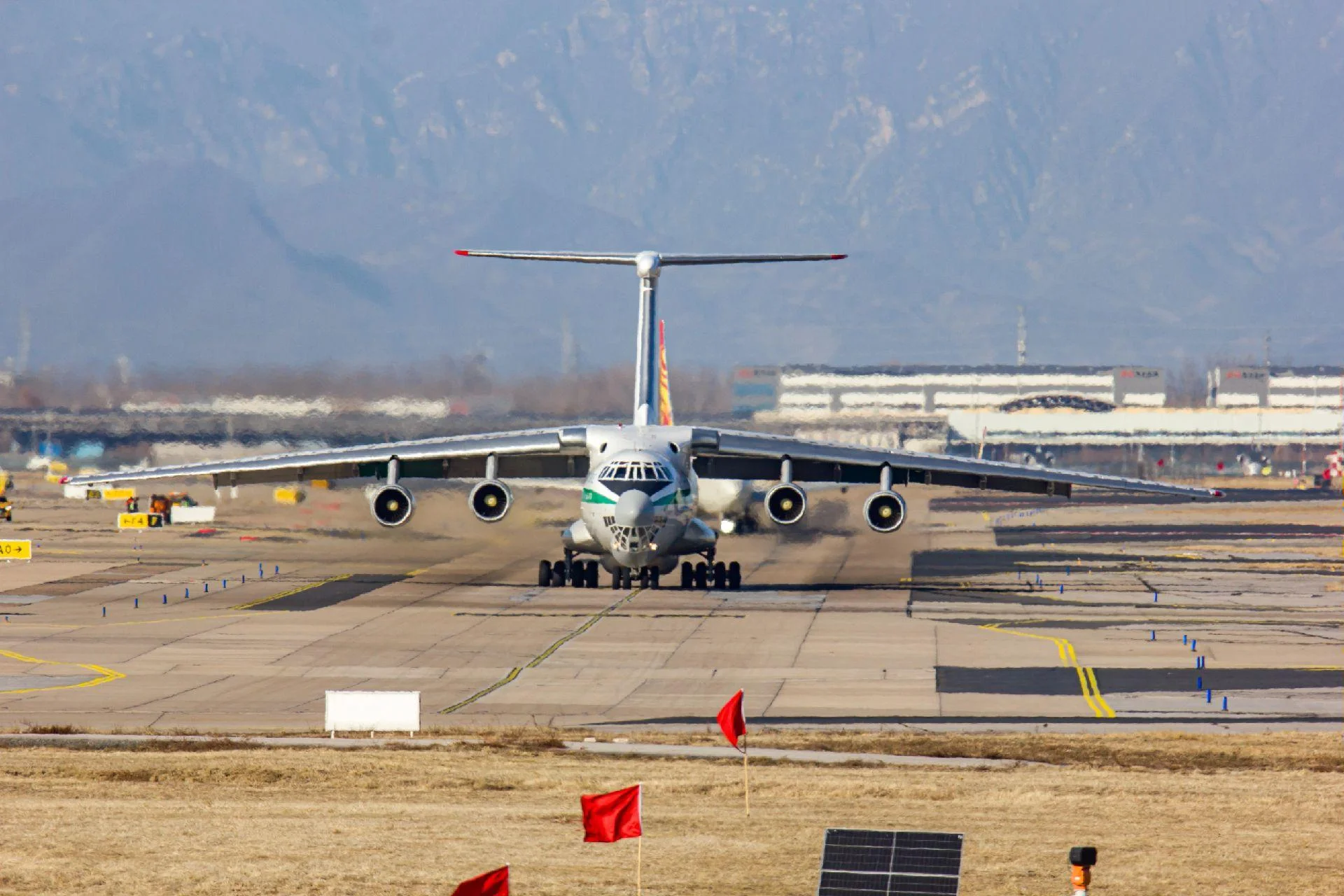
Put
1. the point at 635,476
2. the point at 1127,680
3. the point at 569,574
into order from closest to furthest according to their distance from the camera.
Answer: the point at 1127,680
the point at 635,476
the point at 569,574

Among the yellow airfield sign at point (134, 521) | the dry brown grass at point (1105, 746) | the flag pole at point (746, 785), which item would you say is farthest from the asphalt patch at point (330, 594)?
the flag pole at point (746, 785)

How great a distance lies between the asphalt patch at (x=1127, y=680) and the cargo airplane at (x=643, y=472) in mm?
9902

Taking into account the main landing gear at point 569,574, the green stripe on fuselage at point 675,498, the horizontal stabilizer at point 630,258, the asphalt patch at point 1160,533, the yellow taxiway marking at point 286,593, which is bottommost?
the yellow taxiway marking at point 286,593

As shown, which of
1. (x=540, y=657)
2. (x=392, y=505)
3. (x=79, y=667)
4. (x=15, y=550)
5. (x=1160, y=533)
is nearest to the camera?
(x=79, y=667)

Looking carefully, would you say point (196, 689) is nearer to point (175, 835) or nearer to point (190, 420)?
point (175, 835)

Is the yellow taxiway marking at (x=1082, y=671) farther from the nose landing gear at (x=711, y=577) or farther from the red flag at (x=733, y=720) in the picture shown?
the nose landing gear at (x=711, y=577)

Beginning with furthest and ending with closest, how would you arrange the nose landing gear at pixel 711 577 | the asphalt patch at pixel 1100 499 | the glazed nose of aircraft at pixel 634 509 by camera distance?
the asphalt patch at pixel 1100 499
the nose landing gear at pixel 711 577
the glazed nose of aircraft at pixel 634 509

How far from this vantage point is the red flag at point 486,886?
1227 cm

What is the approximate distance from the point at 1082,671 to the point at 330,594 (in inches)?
774

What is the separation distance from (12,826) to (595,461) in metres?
26.9

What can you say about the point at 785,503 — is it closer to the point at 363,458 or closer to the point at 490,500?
the point at 490,500

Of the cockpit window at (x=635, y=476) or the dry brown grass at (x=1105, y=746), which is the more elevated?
the cockpit window at (x=635, y=476)

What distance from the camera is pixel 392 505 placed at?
4397 centimetres

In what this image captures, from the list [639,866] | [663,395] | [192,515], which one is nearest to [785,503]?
[663,395]
